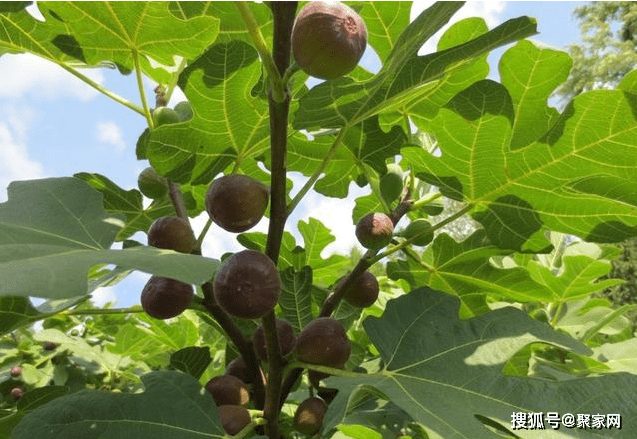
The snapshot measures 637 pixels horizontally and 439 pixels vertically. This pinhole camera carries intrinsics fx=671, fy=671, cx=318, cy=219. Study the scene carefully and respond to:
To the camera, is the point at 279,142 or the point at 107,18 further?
the point at 107,18

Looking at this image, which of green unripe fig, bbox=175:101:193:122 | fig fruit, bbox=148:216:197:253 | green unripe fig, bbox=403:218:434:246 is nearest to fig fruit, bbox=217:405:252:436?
fig fruit, bbox=148:216:197:253

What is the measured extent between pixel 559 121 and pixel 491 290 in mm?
487

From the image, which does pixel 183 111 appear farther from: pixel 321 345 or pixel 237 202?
pixel 321 345

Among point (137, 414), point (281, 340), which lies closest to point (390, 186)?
point (281, 340)

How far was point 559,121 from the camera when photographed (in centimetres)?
124

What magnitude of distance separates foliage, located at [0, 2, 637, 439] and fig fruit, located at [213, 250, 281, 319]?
0.05m

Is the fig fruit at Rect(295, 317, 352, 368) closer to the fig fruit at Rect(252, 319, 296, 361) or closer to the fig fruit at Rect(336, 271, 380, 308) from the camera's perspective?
the fig fruit at Rect(252, 319, 296, 361)

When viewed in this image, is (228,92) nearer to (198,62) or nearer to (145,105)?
(198,62)

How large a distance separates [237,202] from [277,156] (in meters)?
0.15

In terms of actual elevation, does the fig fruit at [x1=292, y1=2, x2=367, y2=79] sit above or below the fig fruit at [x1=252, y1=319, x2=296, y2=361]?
above

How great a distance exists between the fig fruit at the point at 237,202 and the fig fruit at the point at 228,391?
293 mm

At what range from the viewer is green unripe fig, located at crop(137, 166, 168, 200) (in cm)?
133

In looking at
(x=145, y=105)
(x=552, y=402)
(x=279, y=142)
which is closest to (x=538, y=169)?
(x=552, y=402)

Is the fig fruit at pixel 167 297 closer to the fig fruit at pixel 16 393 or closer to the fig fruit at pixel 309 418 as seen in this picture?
the fig fruit at pixel 309 418
